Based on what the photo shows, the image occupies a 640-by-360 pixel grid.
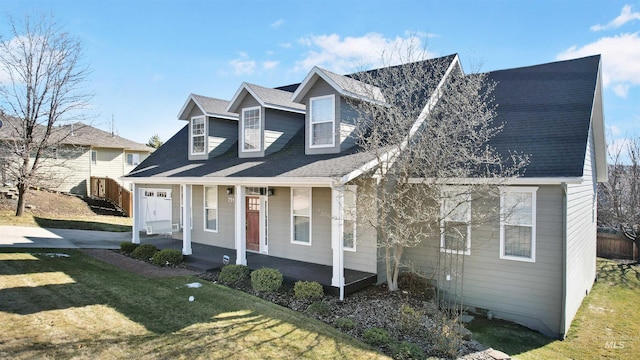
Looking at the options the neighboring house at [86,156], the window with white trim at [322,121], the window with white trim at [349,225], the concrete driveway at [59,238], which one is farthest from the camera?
the neighboring house at [86,156]

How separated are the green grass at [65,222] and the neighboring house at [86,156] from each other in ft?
13.5

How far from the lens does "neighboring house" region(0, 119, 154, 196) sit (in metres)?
24.9

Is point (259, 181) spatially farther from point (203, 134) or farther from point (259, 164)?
point (203, 134)

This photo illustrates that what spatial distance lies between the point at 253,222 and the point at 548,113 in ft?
32.4

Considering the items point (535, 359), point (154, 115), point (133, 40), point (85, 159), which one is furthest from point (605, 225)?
point (154, 115)

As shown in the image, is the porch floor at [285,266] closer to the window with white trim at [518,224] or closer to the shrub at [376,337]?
the shrub at [376,337]

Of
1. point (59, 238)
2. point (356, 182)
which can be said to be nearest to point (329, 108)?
point (356, 182)

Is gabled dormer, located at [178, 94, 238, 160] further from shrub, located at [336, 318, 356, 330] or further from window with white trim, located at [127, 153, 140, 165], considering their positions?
Answer: window with white trim, located at [127, 153, 140, 165]

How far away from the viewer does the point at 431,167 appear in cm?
935

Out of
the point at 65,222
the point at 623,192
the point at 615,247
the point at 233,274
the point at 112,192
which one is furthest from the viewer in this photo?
the point at 112,192

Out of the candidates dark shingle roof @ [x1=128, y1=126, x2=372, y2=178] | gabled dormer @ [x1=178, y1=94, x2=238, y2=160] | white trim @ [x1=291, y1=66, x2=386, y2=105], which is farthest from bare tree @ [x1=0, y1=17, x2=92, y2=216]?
white trim @ [x1=291, y1=66, x2=386, y2=105]

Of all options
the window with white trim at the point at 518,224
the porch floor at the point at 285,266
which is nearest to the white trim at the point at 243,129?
the porch floor at the point at 285,266

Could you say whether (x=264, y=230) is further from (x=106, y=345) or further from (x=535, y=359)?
(x=535, y=359)

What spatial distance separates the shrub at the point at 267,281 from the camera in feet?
31.4
